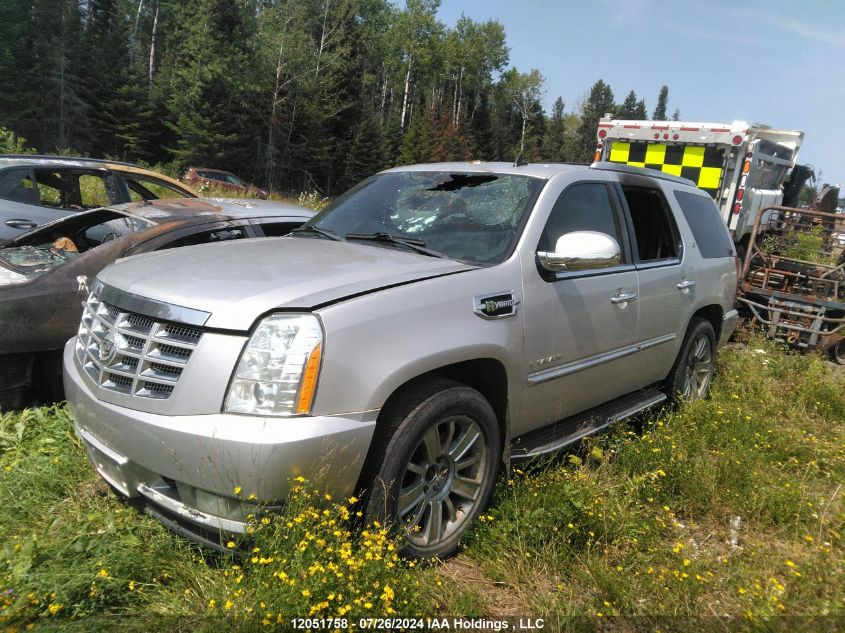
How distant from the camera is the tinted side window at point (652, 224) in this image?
13.8 ft

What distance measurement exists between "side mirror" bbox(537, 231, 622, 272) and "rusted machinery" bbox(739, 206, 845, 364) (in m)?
5.37

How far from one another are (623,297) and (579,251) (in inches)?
31.0

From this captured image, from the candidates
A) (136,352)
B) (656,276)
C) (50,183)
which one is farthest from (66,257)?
(656,276)

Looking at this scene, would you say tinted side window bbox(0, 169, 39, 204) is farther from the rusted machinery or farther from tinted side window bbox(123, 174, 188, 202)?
the rusted machinery

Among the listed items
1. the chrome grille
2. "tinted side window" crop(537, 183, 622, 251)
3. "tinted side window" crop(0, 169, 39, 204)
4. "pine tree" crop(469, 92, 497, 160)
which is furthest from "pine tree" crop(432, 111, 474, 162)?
the chrome grille

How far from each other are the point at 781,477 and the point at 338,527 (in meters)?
2.92

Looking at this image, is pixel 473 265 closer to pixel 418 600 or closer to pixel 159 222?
pixel 418 600

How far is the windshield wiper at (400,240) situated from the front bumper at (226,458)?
109 cm

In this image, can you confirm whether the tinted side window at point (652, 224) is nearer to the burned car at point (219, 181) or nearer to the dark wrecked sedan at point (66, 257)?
the dark wrecked sedan at point (66, 257)

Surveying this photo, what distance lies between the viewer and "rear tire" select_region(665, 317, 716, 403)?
15.1ft

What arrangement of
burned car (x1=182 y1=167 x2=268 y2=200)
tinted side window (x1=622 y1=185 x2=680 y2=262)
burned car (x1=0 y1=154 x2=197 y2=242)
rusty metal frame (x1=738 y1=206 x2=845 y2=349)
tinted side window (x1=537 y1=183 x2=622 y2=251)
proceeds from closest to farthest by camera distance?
tinted side window (x1=537 y1=183 x2=622 y2=251), tinted side window (x1=622 y1=185 x2=680 y2=262), burned car (x1=0 y1=154 x2=197 y2=242), rusty metal frame (x1=738 y1=206 x2=845 y2=349), burned car (x1=182 y1=167 x2=268 y2=200)

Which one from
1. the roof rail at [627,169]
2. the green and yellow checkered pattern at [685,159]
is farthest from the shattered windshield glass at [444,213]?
the green and yellow checkered pattern at [685,159]

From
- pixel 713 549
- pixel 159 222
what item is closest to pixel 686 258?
pixel 713 549

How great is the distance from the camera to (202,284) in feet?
8.07
